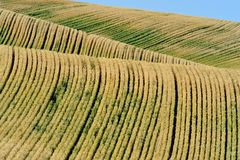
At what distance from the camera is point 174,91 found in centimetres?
2642

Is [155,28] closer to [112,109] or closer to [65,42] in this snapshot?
[65,42]

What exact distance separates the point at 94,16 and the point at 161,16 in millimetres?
7259

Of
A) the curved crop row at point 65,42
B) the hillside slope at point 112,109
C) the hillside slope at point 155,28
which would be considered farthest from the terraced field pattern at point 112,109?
the hillside slope at point 155,28

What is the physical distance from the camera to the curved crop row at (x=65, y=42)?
129 ft

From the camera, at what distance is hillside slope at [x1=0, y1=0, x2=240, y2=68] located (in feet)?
148

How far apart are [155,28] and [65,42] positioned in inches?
487

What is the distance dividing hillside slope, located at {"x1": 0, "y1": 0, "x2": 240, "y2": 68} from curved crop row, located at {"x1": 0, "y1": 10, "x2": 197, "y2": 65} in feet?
17.0

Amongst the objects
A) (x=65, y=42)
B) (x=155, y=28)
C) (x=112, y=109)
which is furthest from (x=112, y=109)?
(x=155, y=28)

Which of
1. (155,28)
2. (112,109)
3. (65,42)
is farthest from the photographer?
(155,28)

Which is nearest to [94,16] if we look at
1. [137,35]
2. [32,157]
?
[137,35]

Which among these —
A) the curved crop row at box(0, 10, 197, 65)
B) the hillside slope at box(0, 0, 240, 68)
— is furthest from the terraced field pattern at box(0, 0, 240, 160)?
the hillside slope at box(0, 0, 240, 68)

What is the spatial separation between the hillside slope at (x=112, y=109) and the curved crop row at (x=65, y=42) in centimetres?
1032

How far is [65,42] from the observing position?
39750mm

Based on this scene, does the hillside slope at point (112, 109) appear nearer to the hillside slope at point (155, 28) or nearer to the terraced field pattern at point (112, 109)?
the terraced field pattern at point (112, 109)
